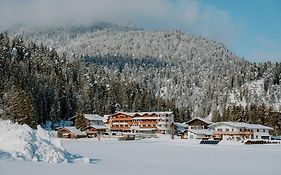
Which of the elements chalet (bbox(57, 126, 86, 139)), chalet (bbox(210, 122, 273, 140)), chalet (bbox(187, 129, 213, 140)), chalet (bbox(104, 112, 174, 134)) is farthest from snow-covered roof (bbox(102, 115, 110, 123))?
chalet (bbox(210, 122, 273, 140))

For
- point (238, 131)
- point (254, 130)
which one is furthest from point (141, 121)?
point (254, 130)

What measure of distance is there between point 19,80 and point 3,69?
1029 cm

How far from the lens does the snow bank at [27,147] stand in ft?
85.8

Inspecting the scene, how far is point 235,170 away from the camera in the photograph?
28422 mm

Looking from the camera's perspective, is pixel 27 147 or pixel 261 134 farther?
pixel 261 134

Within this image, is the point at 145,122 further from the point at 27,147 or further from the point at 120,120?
the point at 27,147

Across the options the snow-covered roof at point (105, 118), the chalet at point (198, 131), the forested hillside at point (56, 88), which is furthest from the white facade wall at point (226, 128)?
the forested hillside at point (56, 88)

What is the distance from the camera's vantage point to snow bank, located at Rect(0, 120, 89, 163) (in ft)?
85.8

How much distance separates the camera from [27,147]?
2670 cm

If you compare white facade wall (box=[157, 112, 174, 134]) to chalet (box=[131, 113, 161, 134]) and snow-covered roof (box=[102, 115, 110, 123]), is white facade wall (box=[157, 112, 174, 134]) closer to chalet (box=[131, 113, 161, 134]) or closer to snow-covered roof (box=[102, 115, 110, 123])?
chalet (box=[131, 113, 161, 134])

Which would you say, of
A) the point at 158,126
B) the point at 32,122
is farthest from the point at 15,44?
the point at 32,122

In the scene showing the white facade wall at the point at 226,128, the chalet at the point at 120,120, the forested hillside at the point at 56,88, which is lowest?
the white facade wall at the point at 226,128

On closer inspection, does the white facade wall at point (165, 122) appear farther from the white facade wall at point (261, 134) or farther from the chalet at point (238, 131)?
the white facade wall at point (261, 134)

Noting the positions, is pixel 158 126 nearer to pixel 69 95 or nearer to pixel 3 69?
pixel 69 95
